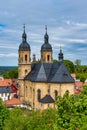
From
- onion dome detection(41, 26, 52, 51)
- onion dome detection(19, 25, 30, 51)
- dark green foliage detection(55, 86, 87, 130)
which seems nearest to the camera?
dark green foliage detection(55, 86, 87, 130)

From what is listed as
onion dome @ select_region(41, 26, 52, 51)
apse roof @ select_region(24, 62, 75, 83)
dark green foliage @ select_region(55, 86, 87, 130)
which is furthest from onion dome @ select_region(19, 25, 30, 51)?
dark green foliage @ select_region(55, 86, 87, 130)

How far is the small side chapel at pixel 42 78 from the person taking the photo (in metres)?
63.7

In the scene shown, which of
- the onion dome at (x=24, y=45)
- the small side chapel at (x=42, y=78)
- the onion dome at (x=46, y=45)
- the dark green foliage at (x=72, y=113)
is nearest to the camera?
the dark green foliage at (x=72, y=113)

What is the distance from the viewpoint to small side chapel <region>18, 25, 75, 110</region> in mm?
63656

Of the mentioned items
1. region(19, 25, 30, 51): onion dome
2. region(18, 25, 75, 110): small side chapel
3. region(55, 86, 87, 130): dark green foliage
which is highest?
region(19, 25, 30, 51): onion dome

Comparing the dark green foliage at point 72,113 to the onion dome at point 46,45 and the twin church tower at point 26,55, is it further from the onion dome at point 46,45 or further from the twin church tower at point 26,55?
the onion dome at point 46,45

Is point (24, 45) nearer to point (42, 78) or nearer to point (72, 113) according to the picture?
point (42, 78)

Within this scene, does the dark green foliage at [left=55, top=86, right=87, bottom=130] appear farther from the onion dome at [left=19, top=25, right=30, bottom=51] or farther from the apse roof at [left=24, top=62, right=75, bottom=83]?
the onion dome at [left=19, top=25, right=30, bottom=51]

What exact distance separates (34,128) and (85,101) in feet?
24.2

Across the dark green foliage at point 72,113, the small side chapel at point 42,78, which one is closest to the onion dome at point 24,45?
the small side chapel at point 42,78

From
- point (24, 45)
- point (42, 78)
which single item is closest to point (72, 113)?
point (42, 78)

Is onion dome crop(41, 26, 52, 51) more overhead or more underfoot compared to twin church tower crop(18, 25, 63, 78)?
more overhead

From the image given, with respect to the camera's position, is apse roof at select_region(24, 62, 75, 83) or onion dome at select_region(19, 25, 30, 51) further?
onion dome at select_region(19, 25, 30, 51)

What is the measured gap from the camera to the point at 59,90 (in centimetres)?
6359
